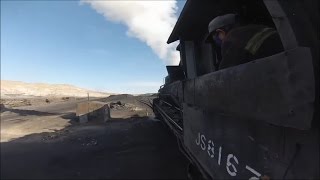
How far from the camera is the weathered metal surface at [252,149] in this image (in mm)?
2059

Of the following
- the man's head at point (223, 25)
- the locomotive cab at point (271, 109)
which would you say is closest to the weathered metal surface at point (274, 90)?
the locomotive cab at point (271, 109)

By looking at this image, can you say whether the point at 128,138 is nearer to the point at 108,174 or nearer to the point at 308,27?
the point at 108,174

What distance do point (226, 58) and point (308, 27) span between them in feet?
3.57

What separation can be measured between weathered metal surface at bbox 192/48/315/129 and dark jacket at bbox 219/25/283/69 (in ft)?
0.74

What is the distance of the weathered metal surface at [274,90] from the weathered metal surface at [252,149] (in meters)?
0.10

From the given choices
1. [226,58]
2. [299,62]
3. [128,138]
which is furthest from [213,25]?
[128,138]

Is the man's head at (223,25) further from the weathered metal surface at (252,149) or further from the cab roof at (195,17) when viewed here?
the cab roof at (195,17)

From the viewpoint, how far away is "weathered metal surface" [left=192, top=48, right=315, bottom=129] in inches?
76.8

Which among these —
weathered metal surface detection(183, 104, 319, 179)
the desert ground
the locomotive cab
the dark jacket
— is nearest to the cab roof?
the locomotive cab

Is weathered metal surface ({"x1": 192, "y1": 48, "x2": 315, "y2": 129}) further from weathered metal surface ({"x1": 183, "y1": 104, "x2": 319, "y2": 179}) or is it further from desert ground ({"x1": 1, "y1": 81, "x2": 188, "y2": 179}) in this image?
desert ground ({"x1": 1, "y1": 81, "x2": 188, "y2": 179})

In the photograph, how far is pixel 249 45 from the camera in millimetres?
3059

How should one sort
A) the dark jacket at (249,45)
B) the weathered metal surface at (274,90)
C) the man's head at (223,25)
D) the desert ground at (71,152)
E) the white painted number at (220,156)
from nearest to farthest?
the weathered metal surface at (274,90)
the white painted number at (220,156)
the dark jacket at (249,45)
the man's head at (223,25)
the desert ground at (71,152)

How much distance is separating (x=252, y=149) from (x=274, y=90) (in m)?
0.59

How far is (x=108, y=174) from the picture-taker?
7070mm
